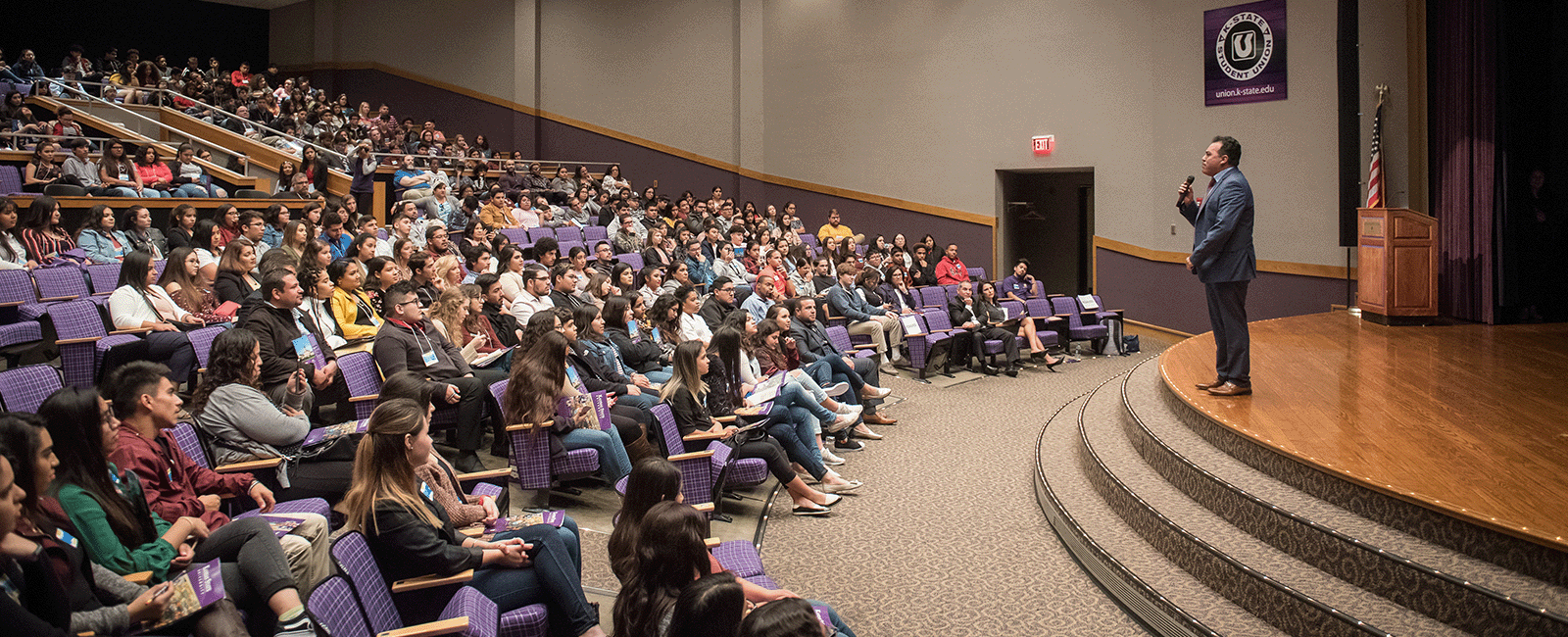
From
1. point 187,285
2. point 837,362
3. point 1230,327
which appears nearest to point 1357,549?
point 1230,327

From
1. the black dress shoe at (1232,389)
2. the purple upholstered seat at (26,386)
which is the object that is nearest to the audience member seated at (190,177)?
the purple upholstered seat at (26,386)

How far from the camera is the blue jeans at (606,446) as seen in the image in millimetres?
4340

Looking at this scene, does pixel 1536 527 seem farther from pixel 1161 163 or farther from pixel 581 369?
pixel 1161 163

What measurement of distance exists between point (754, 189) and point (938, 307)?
5.91 metres

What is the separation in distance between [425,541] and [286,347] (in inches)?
85.0

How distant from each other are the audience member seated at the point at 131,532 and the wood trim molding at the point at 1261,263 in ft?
27.9

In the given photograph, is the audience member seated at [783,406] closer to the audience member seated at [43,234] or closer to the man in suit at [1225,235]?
the man in suit at [1225,235]

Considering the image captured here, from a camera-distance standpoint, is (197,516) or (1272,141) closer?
(197,516)

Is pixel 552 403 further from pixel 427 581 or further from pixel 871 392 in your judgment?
pixel 871 392

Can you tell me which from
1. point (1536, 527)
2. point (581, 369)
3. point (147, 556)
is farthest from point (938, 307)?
point (147, 556)

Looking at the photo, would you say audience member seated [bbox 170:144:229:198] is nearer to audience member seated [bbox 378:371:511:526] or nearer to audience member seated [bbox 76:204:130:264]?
audience member seated [bbox 76:204:130:264]

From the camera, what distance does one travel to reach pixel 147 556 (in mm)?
2559

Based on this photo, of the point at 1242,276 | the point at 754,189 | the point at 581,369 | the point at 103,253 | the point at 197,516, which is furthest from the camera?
the point at 754,189

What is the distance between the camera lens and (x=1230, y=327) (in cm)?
427
